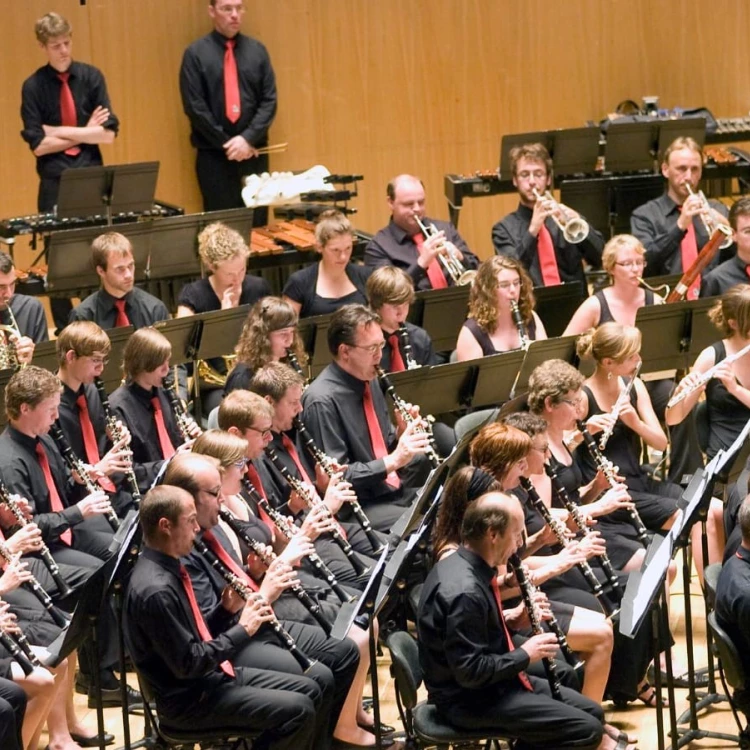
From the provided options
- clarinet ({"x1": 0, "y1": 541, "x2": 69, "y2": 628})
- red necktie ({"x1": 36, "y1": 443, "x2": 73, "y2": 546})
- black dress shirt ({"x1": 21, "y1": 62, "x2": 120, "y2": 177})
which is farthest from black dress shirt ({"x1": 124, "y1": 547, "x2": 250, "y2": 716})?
black dress shirt ({"x1": 21, "y1": 62, "x2": 120, "y2": 177})

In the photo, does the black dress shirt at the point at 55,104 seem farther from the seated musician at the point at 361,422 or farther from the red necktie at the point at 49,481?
the red necktie at the point at 49,481

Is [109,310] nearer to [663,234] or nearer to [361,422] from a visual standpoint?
[361,422]

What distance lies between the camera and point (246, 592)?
16.4 ft

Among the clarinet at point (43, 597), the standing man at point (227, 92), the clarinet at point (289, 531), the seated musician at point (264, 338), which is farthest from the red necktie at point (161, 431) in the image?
the standing man at point (227, 92)

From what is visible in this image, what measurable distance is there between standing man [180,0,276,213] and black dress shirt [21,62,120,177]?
76 cm

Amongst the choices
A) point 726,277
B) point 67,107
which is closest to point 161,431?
point 726,277

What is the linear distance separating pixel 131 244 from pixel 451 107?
13.9 ft

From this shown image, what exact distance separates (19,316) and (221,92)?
10.7 feet

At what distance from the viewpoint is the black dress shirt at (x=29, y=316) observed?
714cm

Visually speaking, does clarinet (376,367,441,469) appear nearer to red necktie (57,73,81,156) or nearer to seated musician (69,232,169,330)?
seated musician (69,232,169,330)

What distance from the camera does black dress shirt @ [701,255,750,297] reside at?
308 inches

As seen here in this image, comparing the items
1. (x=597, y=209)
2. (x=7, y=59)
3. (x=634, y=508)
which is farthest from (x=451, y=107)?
(x=634, y=508)


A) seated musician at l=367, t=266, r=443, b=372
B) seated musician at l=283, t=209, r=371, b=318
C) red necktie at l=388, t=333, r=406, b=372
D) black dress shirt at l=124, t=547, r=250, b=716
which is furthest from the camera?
seated musician at l=283, t=209, r=371, b=318

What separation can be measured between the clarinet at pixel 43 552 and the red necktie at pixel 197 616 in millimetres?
728
